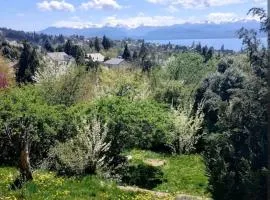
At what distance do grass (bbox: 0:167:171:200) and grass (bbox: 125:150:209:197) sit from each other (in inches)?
88.0

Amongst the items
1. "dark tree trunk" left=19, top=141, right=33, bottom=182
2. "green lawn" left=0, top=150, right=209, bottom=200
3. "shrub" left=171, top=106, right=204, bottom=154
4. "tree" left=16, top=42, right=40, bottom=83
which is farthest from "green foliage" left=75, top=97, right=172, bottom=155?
"tree" left=16, top=42, right=40, bottom=83

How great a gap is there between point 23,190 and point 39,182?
581 millimetres

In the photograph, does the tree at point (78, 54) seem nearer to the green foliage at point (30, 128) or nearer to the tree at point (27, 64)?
the tree at point (27, 64)

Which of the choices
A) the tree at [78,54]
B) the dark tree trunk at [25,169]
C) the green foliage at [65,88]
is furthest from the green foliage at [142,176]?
the tree at [78,54]

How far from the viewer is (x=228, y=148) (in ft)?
26.3

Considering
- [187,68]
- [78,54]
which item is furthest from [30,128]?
[78,54]

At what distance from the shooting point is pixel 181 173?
47.8 feet

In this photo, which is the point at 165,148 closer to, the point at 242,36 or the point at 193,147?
the point at 193,147

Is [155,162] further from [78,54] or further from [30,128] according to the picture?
[78,54]

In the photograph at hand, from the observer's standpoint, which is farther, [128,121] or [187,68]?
[187,68]

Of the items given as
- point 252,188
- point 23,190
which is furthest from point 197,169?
point 252,188

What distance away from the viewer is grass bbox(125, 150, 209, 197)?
12.9 metres

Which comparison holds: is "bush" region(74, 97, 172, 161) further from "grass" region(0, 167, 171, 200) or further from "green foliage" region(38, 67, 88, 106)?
"green foliage" region(38, 67, 88, 106)

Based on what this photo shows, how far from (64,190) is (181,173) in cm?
532
